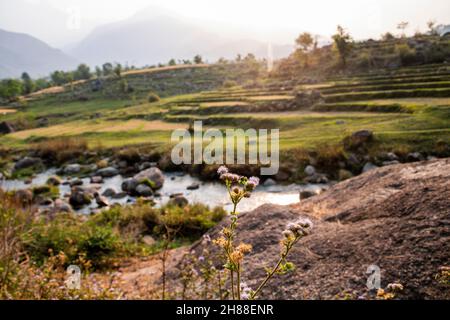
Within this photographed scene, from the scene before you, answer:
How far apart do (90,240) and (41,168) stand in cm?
1928

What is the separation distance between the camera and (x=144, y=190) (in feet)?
58.0

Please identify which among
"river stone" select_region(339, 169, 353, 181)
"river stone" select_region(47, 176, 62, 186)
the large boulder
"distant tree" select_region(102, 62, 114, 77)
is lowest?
"river stone" select_region(47, 176, 62, 186)

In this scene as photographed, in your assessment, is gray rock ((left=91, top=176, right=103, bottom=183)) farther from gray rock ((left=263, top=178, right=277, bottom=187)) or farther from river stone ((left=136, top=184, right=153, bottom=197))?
gray rock ((left=263, top=178, right=277, bottom=187))

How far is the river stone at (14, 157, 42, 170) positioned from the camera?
2570cm

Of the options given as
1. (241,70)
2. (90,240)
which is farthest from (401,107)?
(241,70)

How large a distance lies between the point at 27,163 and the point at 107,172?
821 centimetres

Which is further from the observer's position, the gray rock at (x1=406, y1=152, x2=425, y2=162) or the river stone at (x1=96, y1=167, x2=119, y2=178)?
the river stone at (x1=96, y1=167, x2=119, y2=178)

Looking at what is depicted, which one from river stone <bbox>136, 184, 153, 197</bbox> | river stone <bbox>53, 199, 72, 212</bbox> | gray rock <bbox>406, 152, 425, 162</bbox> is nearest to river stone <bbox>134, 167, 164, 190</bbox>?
river stone <bbox>136, 184, 153, 197</bbox>

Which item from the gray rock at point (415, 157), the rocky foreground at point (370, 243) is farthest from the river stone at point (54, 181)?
the gray rock at point (415, 157)

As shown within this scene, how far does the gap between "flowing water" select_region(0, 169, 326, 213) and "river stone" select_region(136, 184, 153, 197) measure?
526mm

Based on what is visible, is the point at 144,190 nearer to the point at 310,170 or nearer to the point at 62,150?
the point at 310,170

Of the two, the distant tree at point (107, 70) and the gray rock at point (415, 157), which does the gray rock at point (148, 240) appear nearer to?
the gray rock at point (415, 157)

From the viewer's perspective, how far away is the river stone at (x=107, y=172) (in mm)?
22062
